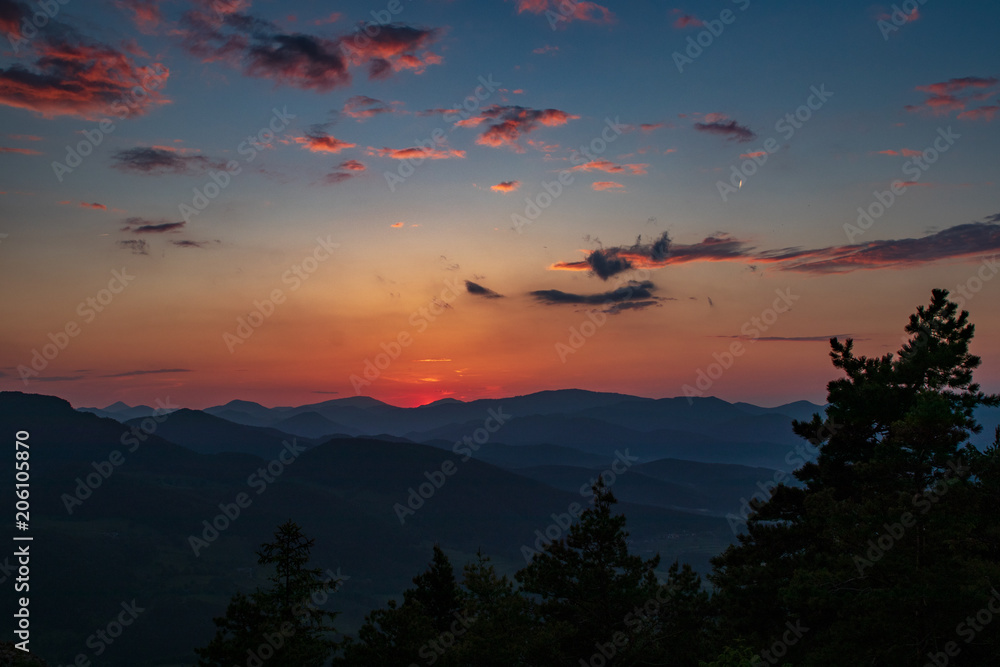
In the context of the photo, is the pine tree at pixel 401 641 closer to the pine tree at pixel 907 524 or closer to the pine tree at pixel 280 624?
the pine tree at pixel 280 624

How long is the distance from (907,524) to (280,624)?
24247 millimetres

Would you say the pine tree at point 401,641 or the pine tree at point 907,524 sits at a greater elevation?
the pine tree at point 907,524

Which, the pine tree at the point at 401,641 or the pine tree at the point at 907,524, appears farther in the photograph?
the pine tree at the point at 401,641

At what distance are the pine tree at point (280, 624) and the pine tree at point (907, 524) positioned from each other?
1954 centimetres

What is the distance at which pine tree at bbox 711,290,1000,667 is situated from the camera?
2042 cm

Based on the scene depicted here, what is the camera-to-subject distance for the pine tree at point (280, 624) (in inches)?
989

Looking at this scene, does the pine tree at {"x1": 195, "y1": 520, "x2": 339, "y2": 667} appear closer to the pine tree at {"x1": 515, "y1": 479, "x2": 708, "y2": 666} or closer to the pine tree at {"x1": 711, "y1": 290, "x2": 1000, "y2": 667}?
the pine tree at {"x1": 515, "y1": 479, "x2": 708, "y2": 666}

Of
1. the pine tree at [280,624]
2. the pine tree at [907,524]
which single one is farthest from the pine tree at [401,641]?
the pine tree at [907,524]

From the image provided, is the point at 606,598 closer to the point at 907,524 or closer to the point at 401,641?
the point at 401,641

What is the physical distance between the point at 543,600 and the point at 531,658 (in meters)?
6.04

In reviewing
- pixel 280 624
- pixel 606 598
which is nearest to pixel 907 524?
pixel 606 598

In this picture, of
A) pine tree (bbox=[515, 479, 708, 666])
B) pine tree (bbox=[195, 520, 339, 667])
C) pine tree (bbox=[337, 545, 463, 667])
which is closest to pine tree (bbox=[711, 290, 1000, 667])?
pine tree (bbox=[515, 479, 708, 666])

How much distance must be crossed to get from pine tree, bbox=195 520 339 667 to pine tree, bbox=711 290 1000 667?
64.1 feet

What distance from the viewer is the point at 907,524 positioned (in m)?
20.9
